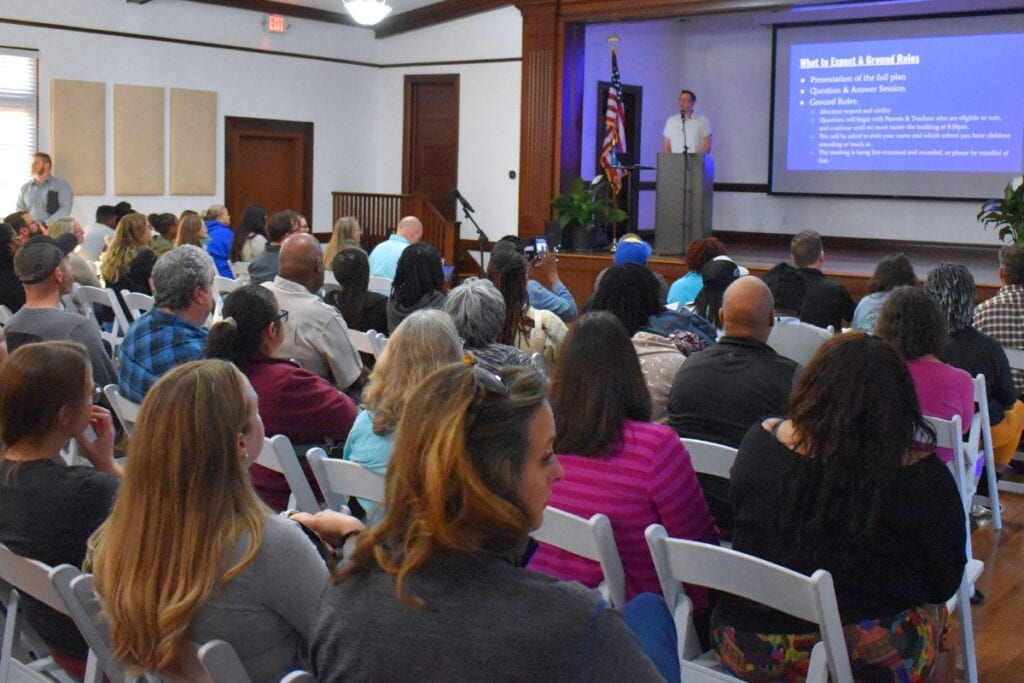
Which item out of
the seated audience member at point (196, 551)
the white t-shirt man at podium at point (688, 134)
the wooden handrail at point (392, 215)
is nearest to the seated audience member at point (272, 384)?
the seated audience member at point (196, 551)

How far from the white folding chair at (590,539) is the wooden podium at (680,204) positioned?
8.38 meters

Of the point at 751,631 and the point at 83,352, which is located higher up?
the point at 83,352

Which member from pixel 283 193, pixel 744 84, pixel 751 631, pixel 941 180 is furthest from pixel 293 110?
pixel 751 631

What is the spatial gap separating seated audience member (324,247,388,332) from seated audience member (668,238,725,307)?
1.67m

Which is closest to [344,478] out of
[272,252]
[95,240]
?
[272,252]

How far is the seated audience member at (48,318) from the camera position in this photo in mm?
3926

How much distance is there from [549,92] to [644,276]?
7308 mm

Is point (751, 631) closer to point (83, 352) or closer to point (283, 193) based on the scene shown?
point (83, 352)

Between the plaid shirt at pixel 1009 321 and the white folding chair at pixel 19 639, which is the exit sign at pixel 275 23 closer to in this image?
the plaid shirt at pixel 1009 321

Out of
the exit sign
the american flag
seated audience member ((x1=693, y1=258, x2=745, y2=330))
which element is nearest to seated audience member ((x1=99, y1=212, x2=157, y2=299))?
seated audience member ((x1=693, y1=258, x2=745, y2=330))

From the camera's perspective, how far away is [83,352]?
2.31 metres

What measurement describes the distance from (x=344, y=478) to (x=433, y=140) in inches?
415

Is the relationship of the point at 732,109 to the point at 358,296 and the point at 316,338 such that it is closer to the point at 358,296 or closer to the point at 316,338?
the point at 358,296

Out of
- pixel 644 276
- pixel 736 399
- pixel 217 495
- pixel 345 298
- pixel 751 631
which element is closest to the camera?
pixel 217 495
